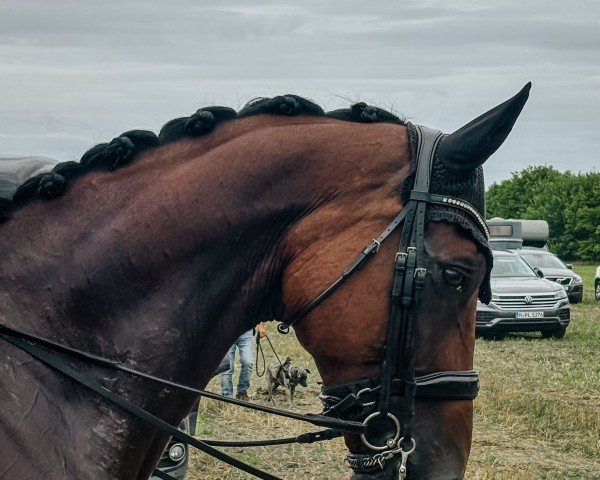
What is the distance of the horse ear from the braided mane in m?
0.27

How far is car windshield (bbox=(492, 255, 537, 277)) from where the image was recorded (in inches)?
900

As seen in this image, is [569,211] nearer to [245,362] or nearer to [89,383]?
[245,362]

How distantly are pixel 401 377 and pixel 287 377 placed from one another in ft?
32.2

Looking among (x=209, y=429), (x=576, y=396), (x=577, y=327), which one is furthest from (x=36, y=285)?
(x=577, y=327)

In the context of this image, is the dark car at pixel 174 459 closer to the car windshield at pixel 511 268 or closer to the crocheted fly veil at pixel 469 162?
the crocheted fly veil at pixel 469 162

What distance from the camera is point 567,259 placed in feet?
243

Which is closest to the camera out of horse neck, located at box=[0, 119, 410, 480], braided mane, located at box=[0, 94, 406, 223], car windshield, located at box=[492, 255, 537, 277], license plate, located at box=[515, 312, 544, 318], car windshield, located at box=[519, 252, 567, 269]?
horse neck, located at box=[0, 119, 410, 480]

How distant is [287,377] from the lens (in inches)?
499

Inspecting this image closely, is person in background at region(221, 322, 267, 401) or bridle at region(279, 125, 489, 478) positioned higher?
bridle at region(279, 125, 489, 478)

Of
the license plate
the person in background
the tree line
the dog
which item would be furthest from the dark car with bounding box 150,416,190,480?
the tree line

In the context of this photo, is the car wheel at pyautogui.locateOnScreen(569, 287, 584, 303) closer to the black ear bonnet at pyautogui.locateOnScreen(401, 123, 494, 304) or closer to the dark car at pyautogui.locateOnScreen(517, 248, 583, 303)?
the dark car at pyautogui.locateOnScreen(517, 248, 583, 303)

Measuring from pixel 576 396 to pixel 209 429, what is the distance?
599 cm

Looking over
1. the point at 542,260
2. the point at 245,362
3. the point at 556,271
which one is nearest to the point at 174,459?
the point at 245,362

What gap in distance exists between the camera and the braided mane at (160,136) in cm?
300
